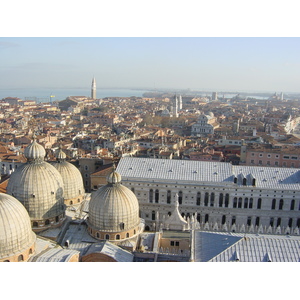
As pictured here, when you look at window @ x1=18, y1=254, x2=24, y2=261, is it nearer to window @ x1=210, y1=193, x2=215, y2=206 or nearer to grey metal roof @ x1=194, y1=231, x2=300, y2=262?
grey metal roof @ x1=194, y1=231, x2=300, y2=262

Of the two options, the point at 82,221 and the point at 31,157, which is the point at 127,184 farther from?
the point at 31,157

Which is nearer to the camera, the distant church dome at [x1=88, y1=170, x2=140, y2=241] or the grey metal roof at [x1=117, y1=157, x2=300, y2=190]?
the distant church dome at [x1=88, y1=170, x2=140, y2=241]

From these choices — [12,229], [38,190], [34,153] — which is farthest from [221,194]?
[12,229]

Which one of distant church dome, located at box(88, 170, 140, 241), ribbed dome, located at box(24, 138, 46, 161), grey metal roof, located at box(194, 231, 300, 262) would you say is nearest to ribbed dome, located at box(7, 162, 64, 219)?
ribbed dome, located at box(24, 138, 46, 161)

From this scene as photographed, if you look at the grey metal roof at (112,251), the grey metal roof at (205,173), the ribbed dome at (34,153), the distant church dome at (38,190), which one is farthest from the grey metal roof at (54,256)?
the grey metal roof at (205,173)

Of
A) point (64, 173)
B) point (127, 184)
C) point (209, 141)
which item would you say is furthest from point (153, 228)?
point (209, 141)

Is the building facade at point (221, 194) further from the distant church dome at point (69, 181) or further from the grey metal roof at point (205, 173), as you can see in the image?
the distant church dome at point (69, 181)

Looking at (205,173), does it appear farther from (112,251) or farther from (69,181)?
(112,251)
